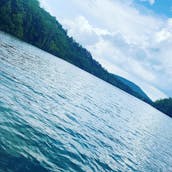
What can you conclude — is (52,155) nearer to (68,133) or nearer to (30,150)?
(30,150)

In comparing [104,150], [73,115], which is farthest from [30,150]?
[73,115]

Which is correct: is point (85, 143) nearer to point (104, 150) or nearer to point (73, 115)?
point (104, 150)

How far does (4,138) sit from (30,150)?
7.06ft

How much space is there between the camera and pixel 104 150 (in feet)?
99.0

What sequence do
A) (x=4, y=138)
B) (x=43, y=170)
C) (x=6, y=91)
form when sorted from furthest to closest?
(x=6, y=91), (x=4, y=138), (x=43, y=170)

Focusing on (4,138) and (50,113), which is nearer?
(4,138)

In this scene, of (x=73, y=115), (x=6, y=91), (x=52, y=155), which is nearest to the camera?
(x=52, y=155)

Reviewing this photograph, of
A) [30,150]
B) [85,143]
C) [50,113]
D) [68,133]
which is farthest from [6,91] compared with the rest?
[30,150]

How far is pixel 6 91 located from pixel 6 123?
9.87m

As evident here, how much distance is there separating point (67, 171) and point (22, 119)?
7.84m

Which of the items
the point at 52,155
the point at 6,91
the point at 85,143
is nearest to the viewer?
the point at 52,155

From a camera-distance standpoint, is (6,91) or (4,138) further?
(6,91)

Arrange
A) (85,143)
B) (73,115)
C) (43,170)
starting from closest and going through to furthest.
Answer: (43,170) < (85,143) < (73,115)

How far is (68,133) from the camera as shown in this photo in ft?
96.0
